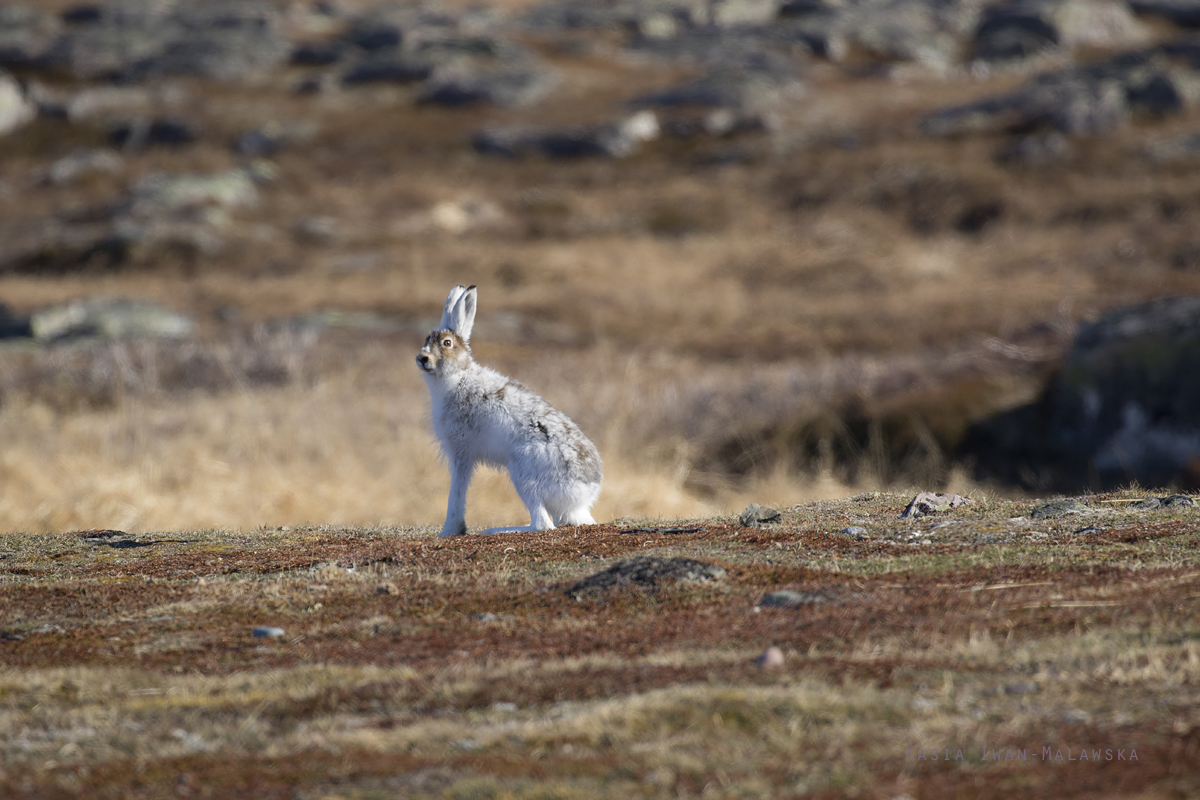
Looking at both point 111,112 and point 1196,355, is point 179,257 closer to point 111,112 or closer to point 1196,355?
point 111,112

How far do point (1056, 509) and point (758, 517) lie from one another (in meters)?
2.42

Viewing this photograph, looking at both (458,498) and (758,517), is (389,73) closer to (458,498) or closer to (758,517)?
(458,498)

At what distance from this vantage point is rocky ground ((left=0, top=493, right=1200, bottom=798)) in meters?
4.56

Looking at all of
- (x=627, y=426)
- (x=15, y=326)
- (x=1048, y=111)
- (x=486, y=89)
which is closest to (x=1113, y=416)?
(x=627, y=426)

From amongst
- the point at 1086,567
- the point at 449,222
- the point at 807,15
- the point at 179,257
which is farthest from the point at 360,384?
the point at 807,15

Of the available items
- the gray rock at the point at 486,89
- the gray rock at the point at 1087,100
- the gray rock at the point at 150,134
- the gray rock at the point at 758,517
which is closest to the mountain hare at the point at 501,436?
the gray rock at the point at 758,517

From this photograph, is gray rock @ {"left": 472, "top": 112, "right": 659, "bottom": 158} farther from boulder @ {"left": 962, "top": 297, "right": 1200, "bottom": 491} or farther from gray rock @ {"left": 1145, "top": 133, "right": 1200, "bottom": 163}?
boulder @ {"left": 962, "top": 297, "right": 1200, "bottom": 491}

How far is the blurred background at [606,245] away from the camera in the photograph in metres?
20.5

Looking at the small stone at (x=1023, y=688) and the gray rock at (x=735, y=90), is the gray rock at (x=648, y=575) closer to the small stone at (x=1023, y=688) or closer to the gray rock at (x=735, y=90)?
the small stone at (x=1023, y=688)

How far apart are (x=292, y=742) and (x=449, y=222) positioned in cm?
5197

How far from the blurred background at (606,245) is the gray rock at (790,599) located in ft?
33.4

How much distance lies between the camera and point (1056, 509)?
31.1ft

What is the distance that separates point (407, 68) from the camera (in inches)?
3118

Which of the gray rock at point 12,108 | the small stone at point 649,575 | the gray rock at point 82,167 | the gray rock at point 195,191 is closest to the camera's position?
the small stone at point 649,575
